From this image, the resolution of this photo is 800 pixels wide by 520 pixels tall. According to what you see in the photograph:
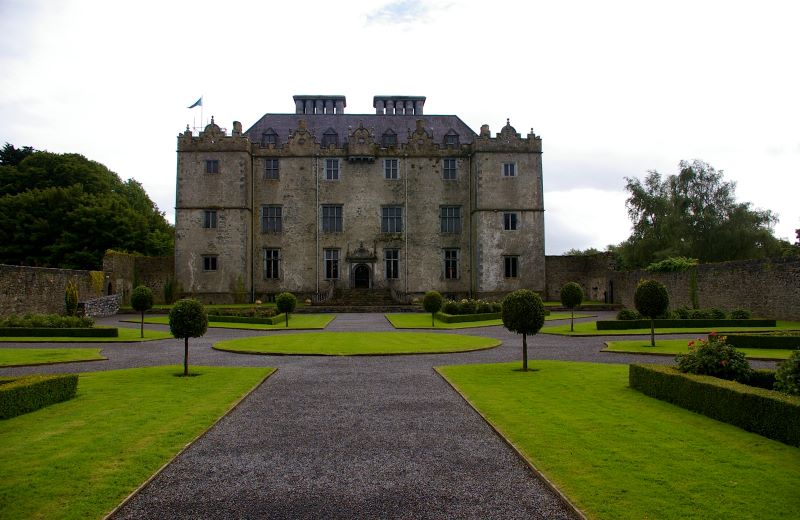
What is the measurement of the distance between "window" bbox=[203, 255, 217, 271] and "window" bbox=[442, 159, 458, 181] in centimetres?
1923

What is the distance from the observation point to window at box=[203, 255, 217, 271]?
4703cm

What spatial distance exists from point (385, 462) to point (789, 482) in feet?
15.6

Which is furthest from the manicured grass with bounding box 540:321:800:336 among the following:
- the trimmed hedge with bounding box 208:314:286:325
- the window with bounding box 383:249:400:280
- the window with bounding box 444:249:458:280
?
the window with bounding box 383:249:400:280

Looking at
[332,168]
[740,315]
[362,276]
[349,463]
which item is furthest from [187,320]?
[332,168]

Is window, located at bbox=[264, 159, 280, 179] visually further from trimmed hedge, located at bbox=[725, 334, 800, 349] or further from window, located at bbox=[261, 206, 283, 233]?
trimmed hedge, located at bbox=[725, 334, 800, 349]

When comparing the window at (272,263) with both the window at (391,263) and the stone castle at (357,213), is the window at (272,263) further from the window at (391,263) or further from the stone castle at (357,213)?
the window at (391,263)

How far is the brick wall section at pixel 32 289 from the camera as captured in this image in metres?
30.8

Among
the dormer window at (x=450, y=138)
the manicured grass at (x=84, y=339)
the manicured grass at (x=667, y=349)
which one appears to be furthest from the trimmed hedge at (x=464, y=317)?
the dormer window at (x=450, y=138)

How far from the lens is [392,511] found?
21.0 ft

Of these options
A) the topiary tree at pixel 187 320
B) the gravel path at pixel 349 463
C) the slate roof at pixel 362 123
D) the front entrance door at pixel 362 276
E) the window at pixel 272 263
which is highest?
the slate roof at pixel 362 123

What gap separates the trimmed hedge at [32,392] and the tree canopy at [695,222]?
4954 centimetres

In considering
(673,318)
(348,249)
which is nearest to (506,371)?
(673,318)

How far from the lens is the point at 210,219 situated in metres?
47.2

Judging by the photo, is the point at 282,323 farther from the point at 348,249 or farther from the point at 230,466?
the point at 230,466
